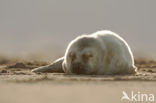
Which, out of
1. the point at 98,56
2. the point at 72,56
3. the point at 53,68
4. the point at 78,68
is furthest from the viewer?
the point at 53,68

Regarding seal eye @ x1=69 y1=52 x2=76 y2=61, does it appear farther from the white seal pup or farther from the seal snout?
the seal snout

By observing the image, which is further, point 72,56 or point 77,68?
point 72,56

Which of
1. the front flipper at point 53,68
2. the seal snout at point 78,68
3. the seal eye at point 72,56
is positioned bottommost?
the seal snout at point 78,68

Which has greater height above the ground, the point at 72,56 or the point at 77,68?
the point at 72,56

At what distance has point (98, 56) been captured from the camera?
384 inches

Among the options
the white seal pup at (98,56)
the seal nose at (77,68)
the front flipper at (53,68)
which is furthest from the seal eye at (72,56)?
the front flipper at (53,68)

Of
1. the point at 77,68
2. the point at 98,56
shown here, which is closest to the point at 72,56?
the point at 77,68

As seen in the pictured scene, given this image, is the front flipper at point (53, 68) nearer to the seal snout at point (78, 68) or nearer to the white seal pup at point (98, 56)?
the white seal pup at point (98, 56)

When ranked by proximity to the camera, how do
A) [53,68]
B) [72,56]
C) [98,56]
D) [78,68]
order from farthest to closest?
[53,68]
[98,56]
[72,56]
[78,68]

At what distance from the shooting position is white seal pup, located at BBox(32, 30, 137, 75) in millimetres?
9477

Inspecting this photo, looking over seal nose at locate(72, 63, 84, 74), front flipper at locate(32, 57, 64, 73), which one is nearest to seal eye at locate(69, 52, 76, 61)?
seal nose at locate(72, 63, 84, 74)

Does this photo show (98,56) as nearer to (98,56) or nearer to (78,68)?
(98,56)

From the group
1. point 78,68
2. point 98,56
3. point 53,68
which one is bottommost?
point 78,68

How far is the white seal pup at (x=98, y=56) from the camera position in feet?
31.1
